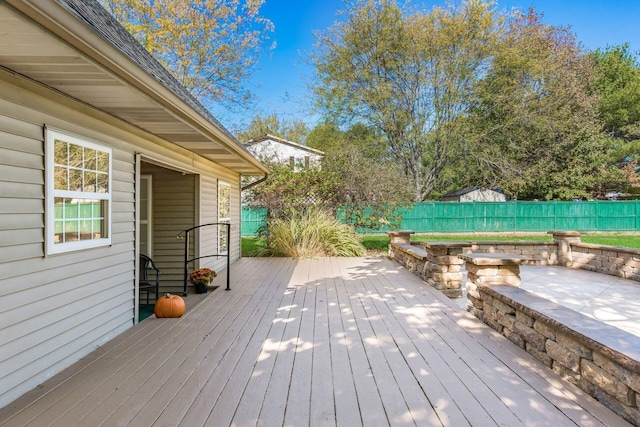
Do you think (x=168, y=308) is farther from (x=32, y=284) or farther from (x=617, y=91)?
(x=617, y=91)

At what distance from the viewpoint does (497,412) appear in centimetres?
217

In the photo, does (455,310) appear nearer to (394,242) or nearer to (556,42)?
(394,242)

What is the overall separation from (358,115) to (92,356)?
17.6m

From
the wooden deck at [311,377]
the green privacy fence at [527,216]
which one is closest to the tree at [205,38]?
the green privacy fence at [527,216]

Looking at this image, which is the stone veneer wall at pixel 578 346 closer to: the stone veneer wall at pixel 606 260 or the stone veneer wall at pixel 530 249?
the stone veneer wall at pixel 606 260

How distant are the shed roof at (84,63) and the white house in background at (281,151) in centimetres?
811

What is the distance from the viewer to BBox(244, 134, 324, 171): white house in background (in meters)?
12.1

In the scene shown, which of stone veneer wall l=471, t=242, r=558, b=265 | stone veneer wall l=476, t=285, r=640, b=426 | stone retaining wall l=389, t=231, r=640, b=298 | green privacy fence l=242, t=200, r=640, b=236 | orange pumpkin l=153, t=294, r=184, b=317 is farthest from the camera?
green privacy fence l=242, t=200, r=640, b=236

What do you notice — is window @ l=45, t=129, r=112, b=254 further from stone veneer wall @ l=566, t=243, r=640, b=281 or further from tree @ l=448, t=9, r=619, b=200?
tree @ l=448, t=9, r=619, b=200

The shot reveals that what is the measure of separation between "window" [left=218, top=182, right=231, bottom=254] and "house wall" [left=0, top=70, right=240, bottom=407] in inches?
157

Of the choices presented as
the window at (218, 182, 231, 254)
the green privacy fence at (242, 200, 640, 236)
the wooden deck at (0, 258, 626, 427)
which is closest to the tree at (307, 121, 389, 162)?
the green privacy fence at (242, 200, 640, 236)

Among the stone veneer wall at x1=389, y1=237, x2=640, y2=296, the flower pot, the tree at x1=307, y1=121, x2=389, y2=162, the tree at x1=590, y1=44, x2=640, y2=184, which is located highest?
the tree at x1=590, y1=44, x2=640, y2=184

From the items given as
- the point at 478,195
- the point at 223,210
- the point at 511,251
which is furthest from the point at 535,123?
the point at 223,210

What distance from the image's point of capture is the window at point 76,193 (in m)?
2.81
